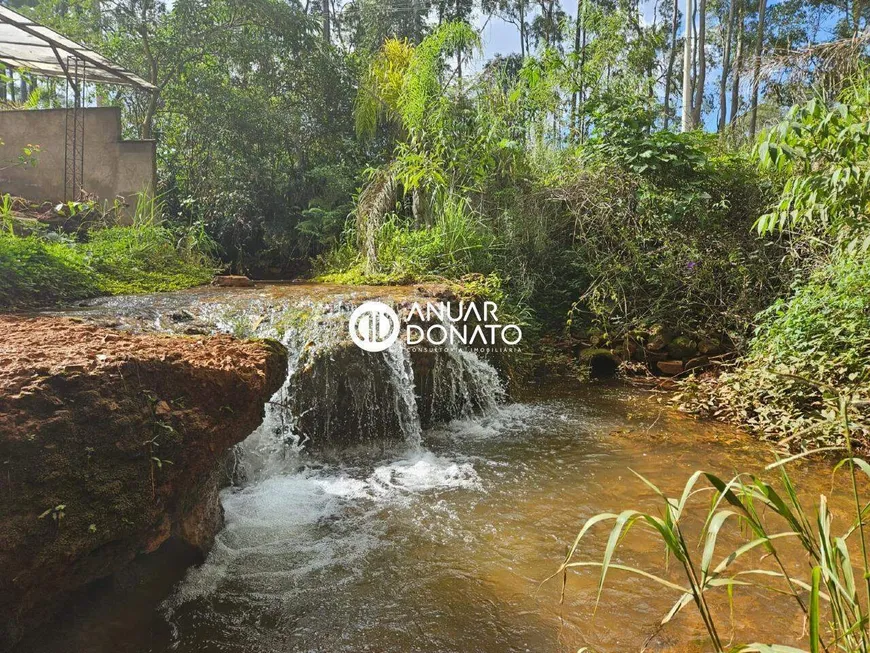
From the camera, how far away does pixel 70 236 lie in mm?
6129

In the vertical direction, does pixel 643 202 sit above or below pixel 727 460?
above

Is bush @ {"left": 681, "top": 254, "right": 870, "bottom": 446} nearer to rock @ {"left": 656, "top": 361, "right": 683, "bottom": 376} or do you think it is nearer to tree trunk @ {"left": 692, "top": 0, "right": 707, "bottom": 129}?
rock @ {"left": 656, "top": 361, "right": 683, "bottom": 376}

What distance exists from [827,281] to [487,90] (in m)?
4.83

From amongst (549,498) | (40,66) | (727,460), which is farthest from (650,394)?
(40,66)

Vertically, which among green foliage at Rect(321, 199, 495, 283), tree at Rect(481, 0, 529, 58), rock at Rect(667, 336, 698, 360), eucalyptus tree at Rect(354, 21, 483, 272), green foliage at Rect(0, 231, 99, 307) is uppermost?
tree at Rect(481, 0, 529, 58)

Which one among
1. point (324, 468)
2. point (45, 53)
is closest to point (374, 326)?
point (324, 468)

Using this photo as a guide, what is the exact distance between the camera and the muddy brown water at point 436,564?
1.91m

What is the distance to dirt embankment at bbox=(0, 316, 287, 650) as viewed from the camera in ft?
5.21

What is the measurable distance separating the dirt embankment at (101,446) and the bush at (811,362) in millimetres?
3525

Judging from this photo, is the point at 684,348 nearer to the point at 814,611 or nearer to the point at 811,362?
the point at 811,362

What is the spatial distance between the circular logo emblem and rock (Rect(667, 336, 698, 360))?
3.34 metres

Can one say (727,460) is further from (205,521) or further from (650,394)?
(205,521)

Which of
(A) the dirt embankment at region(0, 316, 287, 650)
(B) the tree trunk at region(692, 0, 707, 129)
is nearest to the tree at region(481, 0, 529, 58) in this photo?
(B) the tree trunk at region(692, 0, 707, 129)

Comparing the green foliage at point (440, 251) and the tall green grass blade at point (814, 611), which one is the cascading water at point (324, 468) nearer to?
the green foliage at point (440, 251)
